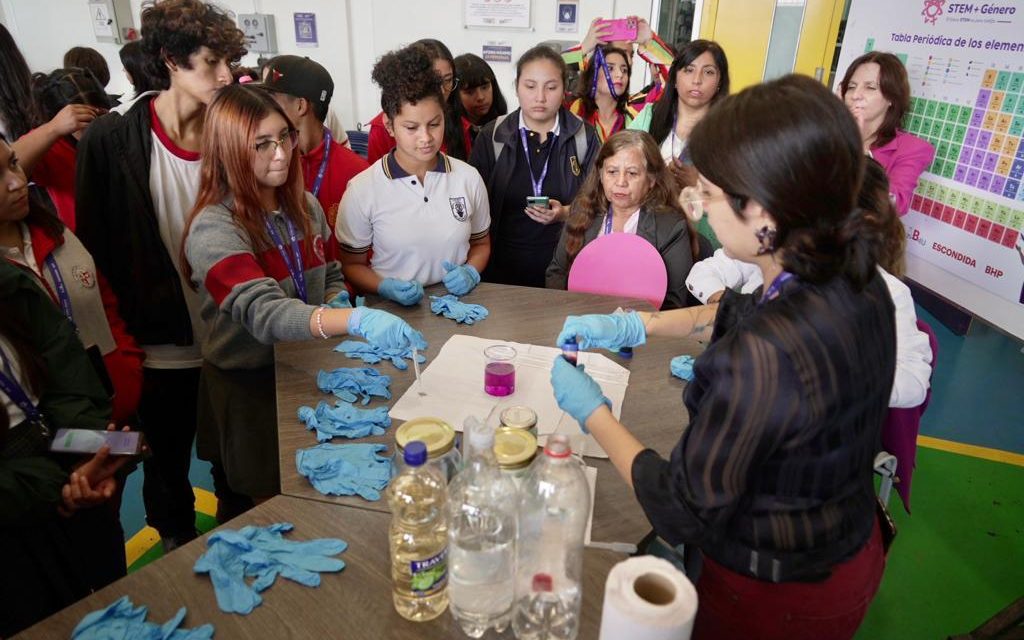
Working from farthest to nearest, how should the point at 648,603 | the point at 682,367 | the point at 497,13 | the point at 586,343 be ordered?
the point at 497,13, the point at 682,367, the point at 586,343, the point at 648,603

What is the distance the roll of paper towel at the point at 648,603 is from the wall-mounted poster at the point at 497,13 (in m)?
5.49

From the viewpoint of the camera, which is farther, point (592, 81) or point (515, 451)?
point (592, 81)

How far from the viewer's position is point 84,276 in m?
1.62

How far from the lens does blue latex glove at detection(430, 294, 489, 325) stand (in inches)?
81.2

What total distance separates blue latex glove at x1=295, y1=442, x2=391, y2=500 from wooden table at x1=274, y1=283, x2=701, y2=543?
0.06ft

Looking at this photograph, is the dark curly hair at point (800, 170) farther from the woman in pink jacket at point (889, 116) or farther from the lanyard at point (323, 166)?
the woman in pink jacket at point (889, 116)

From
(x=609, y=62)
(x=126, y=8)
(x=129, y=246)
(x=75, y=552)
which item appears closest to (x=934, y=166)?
(x=609, y=62)

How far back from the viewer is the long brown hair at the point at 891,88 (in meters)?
3.17

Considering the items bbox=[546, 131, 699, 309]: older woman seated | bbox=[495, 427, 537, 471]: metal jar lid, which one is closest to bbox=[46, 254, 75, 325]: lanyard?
bbox=[495, 427, 537, 471]: metal jar lid

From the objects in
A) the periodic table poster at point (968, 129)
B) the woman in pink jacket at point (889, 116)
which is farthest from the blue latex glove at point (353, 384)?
the periodic table poster at point (968, 129)

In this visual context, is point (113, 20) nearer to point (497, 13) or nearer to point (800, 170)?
point (497, 13)

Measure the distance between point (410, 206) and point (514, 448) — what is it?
4.86 feet

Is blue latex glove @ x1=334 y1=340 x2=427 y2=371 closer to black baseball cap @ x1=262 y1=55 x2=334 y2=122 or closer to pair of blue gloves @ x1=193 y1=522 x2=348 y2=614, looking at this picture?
pair of blue gloves @ x1=193 y1=522 x2=348 y2=614

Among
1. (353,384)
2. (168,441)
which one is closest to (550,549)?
(353,384)
